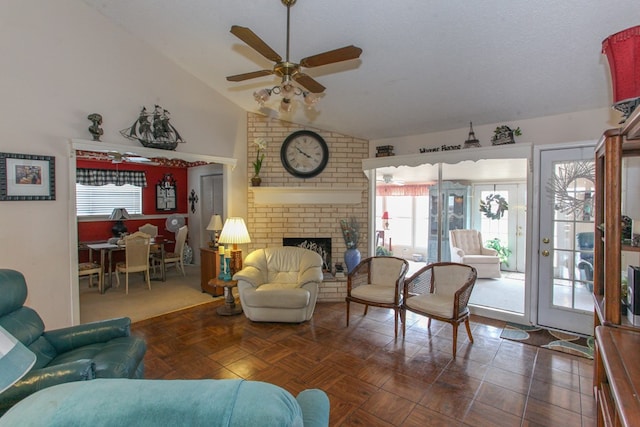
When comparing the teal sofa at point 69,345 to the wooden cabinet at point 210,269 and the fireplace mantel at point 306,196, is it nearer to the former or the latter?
the wooden cabinet at point 210,269

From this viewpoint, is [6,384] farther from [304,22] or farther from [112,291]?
[112,291]

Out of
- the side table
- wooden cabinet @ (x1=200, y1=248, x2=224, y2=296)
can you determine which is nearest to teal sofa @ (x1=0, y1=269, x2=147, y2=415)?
the side table

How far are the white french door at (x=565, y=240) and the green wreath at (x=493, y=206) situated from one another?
1.61 meters

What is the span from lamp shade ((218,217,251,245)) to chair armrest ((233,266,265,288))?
381 millimetres

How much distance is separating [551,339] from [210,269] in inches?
168

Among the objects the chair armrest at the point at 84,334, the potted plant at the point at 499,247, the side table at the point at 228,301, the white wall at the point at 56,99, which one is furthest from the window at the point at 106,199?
the potted plant at the point at 499,247

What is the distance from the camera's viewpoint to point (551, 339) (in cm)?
321

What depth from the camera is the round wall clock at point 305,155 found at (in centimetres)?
470

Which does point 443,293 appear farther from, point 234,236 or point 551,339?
point 234,236

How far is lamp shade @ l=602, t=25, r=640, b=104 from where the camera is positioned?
1.36m

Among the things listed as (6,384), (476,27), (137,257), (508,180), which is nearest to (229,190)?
(137,257)

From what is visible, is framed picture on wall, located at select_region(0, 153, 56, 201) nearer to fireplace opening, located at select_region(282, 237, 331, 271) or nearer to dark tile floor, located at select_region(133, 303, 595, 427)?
dark tile floor, located at select_region(133, 303, 595, 427)

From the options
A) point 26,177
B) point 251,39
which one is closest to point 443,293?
point 251,39

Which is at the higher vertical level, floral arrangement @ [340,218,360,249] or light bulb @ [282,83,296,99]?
light bulb @ [282,83,296,99]
